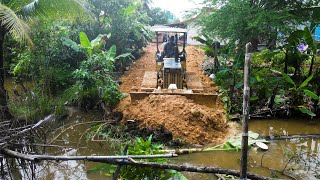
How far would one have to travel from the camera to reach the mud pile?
7.60 metres

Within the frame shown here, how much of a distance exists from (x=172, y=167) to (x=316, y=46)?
7.55 m

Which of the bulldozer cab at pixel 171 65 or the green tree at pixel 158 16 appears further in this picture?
the green tree at pixel 158 16

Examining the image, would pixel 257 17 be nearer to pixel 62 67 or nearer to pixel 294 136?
pixel 294 136

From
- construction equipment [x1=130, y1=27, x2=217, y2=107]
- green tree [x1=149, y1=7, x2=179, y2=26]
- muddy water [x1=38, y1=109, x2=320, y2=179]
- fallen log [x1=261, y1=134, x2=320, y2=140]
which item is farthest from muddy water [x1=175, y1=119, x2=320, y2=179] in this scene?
green tree [x1=149, y1=7, x2=179, y2=26]

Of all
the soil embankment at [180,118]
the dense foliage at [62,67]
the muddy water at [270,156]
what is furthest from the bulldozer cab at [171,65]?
the muddy water at [270,156]

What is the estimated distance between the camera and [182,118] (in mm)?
7902

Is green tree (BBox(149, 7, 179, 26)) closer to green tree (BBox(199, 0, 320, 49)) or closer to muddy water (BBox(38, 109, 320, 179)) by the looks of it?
green tree (BBox(199, 0, 320, 49))

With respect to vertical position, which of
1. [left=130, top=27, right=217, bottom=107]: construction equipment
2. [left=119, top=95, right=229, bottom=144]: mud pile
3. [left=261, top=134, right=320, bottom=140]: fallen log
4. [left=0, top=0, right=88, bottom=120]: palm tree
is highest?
[left=0, top=0, right=88, bottom=120]: palm tree

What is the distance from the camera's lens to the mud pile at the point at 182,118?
7598 mm

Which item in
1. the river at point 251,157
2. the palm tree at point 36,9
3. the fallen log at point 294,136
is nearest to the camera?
the river at point 251,157

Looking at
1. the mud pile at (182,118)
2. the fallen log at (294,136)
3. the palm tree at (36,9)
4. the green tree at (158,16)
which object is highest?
the green tree at (158,16)

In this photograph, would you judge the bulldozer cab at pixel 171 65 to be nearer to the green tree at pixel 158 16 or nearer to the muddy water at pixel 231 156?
the muddy water at pixel 231 156

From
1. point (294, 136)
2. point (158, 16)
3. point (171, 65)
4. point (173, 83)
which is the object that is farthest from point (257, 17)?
point (158, 16)

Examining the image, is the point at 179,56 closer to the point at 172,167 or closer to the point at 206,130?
the point at 206,130
